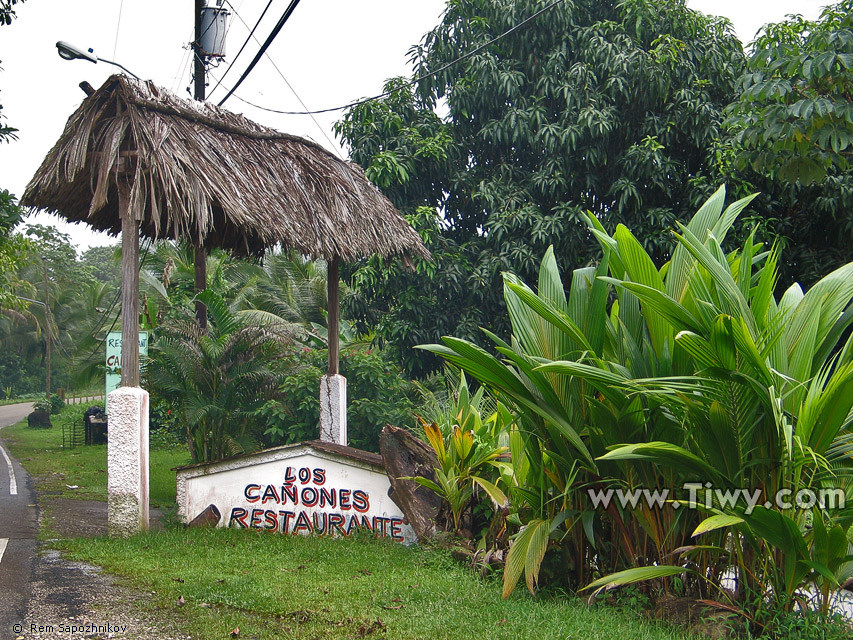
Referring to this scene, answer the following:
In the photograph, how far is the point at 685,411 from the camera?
4.38m

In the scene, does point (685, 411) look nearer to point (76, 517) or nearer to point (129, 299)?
point (129, 299)

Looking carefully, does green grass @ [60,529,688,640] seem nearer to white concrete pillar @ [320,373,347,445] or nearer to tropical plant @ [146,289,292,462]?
white concrete pillar @ [320,373,347,445]

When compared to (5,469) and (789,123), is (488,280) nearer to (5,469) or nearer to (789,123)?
(789,123)

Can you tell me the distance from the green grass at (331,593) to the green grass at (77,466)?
3497mm

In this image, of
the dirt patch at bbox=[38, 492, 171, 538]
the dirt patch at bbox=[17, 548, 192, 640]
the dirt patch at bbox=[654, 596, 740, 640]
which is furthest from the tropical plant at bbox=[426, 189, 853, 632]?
the dirt patch at bbox=[38, 492, 171, 538]

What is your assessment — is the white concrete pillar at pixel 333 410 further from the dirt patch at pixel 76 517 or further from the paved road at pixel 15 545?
the paved road at pixel 15 545

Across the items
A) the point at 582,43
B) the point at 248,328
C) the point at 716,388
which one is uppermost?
the point at 582,43

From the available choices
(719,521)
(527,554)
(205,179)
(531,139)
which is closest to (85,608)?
(527,554)

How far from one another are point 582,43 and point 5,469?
11.8 m

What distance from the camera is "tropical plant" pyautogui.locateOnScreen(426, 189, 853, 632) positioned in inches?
157

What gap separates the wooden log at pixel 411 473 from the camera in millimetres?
6961

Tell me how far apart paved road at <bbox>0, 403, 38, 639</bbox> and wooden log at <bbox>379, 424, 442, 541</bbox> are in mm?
2964

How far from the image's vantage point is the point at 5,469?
13.7m

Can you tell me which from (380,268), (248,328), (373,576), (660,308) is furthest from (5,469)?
(660,308)
